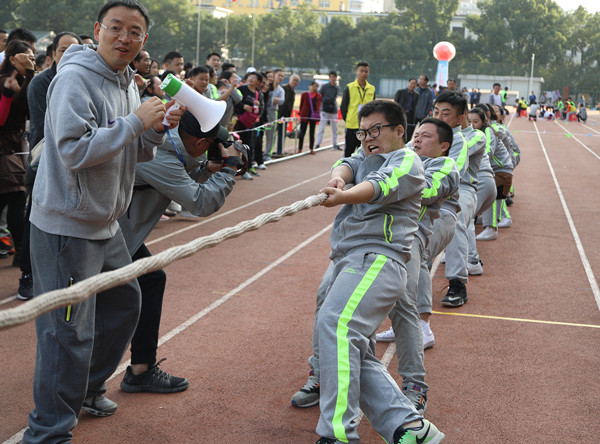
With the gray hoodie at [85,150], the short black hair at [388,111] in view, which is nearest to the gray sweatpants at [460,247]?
the short black hair at [388,111]

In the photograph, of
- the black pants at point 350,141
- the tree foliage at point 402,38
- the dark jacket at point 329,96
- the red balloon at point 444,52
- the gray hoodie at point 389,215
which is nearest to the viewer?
the gray hoodie at point 389,215

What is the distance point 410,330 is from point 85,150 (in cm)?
212

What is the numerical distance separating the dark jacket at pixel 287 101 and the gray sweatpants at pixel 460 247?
10.9m

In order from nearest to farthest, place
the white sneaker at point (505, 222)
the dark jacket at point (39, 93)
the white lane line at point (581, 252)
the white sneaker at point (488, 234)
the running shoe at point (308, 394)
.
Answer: the running shoe at point (308, 394), the dark jacket at point (39, 93), the white lane line at point (581, 252), the white sneaker at point (488, 234), the white sneaker at point (505, 222)

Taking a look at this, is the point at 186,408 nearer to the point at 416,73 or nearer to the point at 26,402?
the point at 26,402

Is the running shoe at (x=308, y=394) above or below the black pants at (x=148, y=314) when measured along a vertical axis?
below

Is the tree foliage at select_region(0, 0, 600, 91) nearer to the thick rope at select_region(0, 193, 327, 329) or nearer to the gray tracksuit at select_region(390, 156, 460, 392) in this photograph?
the gray tracksuit at select_region(390, 156, 460, 392)

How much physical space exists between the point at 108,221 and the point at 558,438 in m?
2.66

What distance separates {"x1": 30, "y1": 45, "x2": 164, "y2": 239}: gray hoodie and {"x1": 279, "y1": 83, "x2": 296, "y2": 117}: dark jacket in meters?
13.9

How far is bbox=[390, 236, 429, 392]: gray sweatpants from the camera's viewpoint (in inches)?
161

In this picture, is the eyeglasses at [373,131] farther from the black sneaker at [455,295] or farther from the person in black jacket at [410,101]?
the person in black jacket at [410,101]

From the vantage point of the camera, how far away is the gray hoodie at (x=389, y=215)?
138 inches

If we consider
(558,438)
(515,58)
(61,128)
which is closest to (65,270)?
(61,128)

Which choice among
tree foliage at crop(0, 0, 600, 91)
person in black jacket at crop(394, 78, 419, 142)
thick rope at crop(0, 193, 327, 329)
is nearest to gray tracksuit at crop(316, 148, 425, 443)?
thick rope at crop(0, 193, 327, 329)
